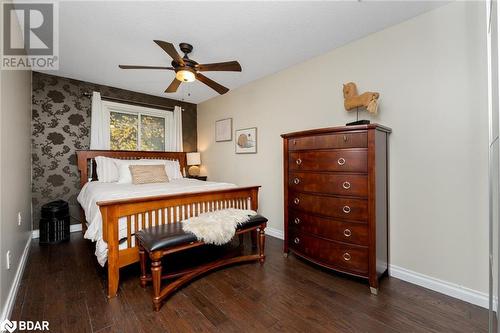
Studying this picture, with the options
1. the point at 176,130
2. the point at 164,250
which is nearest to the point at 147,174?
the point at 176,130

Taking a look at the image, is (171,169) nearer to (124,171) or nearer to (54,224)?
(124,171)

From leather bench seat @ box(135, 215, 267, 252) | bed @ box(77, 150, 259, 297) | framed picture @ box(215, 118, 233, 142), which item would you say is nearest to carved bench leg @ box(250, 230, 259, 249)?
bed @ box(77, 150, 259, 297)

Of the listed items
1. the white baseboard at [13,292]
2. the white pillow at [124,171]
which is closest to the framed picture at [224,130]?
the white pillow at [124,171]

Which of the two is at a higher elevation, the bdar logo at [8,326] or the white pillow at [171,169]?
the white pillow at [171,169]

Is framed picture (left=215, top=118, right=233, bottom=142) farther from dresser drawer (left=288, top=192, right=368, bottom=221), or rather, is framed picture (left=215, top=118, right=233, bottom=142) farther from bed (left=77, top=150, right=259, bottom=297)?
dresser drawer (left=288, top=192, right=368, bottom=221)

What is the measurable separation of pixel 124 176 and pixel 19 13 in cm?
209

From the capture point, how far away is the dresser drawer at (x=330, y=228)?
1926 mm

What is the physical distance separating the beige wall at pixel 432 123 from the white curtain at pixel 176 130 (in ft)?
10.1

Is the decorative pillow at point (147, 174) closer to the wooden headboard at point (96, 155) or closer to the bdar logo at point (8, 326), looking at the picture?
the wooden headboard at point (96, 155)

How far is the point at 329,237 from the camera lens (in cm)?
210

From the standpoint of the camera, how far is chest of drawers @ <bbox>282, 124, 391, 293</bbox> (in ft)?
6.17

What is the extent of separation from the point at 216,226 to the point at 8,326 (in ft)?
4.85

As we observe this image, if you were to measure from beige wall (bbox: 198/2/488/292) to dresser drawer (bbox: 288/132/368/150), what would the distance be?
0.53 meters

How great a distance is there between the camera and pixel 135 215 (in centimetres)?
199
